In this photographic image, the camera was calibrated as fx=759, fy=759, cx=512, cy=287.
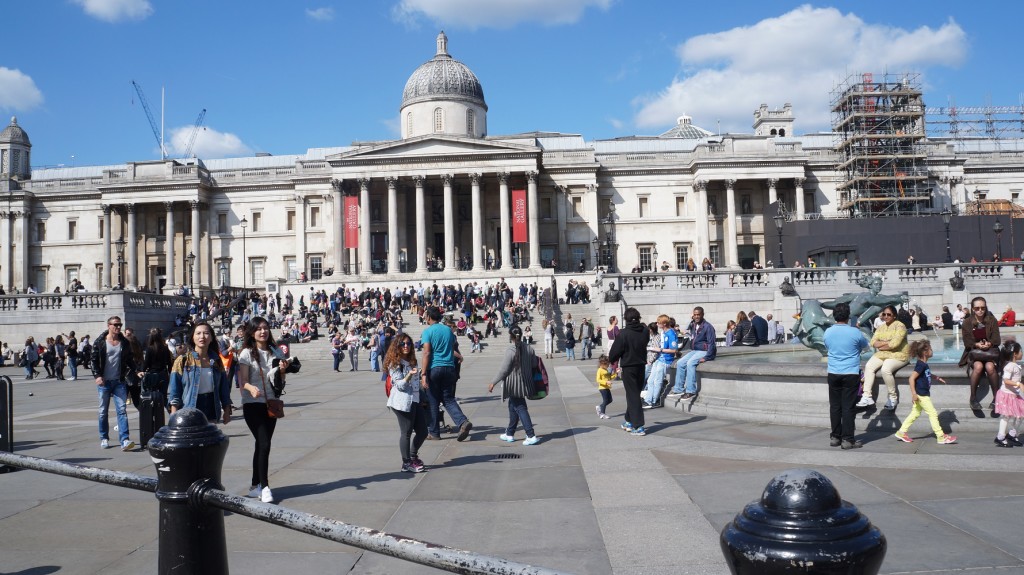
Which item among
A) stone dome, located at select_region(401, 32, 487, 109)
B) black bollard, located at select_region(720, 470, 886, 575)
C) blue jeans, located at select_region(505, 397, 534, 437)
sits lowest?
blue jeans, located at select_region(505, 397, 534, 437)

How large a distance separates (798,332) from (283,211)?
58495 mm

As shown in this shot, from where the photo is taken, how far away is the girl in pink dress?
941 centimetres

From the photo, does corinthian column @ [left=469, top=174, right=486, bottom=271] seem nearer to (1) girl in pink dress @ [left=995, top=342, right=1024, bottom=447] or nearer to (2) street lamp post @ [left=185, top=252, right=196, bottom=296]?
(2) street lamp post @ [left=185, top=252, right=196, bottom=296]

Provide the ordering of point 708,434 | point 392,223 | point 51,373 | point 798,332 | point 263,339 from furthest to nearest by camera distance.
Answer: point 392,223, point 51,373, point 798,332, point 708,434, point 263,339

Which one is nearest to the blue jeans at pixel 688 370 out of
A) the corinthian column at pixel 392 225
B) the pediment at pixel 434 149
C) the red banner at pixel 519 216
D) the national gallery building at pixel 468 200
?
the national gallery building at pixel 468 200

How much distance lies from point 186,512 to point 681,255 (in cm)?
6418

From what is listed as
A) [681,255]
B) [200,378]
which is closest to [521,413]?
[200,378]

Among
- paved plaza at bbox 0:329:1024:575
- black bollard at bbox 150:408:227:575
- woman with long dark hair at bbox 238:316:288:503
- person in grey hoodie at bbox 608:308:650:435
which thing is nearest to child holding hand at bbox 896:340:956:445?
paved plaza at bbox 0:329:1024:575

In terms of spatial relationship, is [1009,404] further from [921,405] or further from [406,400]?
[406,400]

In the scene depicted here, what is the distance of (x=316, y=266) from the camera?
65938 mm

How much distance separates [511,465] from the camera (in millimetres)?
9750

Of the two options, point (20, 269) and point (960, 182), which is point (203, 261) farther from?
point (960, 182)

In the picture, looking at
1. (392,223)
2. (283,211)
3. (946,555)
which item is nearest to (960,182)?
(392,223)

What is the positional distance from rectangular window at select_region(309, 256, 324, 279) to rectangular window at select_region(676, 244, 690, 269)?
30.6m
